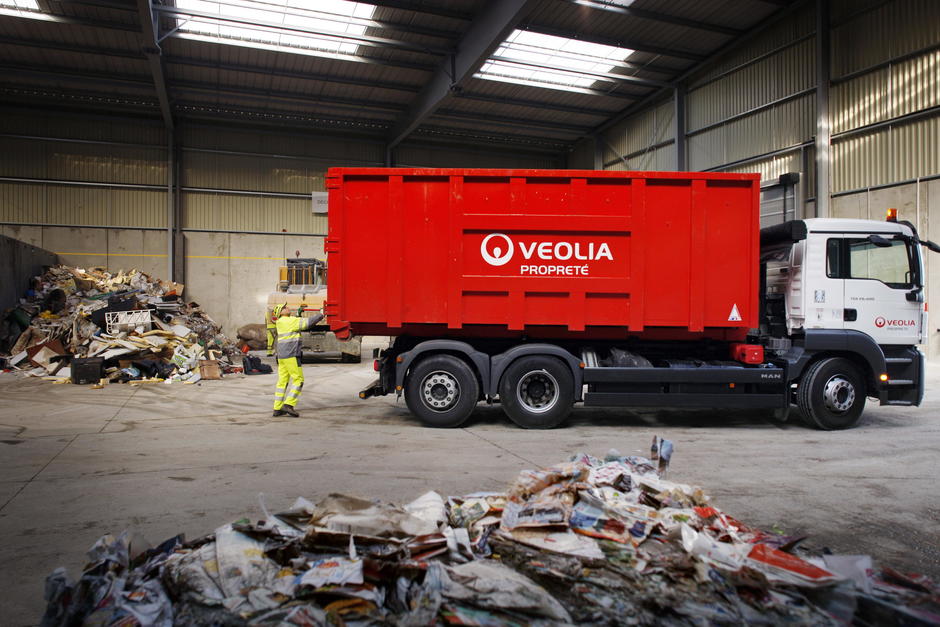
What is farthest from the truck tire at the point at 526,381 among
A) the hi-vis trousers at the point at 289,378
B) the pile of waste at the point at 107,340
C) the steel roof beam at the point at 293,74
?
the steel roof beam at the point at 293,74

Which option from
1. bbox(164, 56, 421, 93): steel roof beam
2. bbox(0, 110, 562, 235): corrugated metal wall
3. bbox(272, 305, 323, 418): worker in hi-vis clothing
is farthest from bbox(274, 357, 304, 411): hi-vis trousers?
bbox(0, 110, 562, 235): corrugated metal wall

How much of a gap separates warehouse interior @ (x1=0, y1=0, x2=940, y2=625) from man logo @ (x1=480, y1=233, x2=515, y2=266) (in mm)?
2076

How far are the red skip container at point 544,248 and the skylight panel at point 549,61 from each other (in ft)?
32.9

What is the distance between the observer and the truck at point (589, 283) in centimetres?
713

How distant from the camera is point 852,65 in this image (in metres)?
13.6

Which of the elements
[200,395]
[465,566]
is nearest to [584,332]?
[465,566]

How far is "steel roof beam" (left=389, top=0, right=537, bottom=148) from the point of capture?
13211 millimetres

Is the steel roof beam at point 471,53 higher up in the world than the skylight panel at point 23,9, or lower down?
lower down

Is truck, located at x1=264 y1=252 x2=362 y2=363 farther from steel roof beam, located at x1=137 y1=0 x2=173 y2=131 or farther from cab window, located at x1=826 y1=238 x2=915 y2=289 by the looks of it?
cab window, located at x1=826 y1=238 x2=915 y2=289

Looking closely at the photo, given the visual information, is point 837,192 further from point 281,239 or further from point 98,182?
point 98,182

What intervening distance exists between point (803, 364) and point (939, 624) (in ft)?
17.3

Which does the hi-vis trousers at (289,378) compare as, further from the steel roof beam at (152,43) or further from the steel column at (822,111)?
the steel column at (822,111)

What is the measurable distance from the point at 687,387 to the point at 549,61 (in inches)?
500

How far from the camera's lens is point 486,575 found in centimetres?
270
